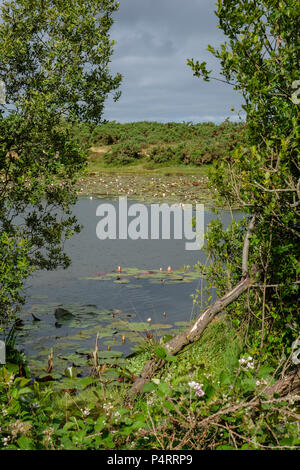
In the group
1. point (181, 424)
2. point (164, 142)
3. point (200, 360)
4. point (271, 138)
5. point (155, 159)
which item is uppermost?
point (164, 142)

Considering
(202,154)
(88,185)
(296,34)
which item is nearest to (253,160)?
(296,34)

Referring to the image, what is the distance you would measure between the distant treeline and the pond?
23.1 meters

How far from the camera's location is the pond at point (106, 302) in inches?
285

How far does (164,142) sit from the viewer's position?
45.1 m

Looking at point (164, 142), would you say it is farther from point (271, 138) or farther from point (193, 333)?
point (193, 333)

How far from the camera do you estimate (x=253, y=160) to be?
450cm

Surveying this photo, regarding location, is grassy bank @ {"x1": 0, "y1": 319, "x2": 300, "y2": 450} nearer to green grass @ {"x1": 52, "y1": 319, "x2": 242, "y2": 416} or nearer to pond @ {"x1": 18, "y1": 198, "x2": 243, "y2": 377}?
green grass @ {"x1": 52, "y1": 319, "x2": 242, "y2": 416}

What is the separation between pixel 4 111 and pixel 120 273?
5.63m

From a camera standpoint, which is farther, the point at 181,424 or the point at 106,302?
the point at 106,302

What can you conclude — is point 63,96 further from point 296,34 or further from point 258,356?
point 258,356

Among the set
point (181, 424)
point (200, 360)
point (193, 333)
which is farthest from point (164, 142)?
point (181, 424)

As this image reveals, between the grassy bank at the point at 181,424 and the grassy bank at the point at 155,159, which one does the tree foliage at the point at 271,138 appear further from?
the grassy bank at the point at 155,159

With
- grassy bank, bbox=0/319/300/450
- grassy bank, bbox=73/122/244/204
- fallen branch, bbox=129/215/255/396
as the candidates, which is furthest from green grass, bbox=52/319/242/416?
grassy bank, bbox=73/122/244/204

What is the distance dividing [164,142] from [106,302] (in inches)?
1466
